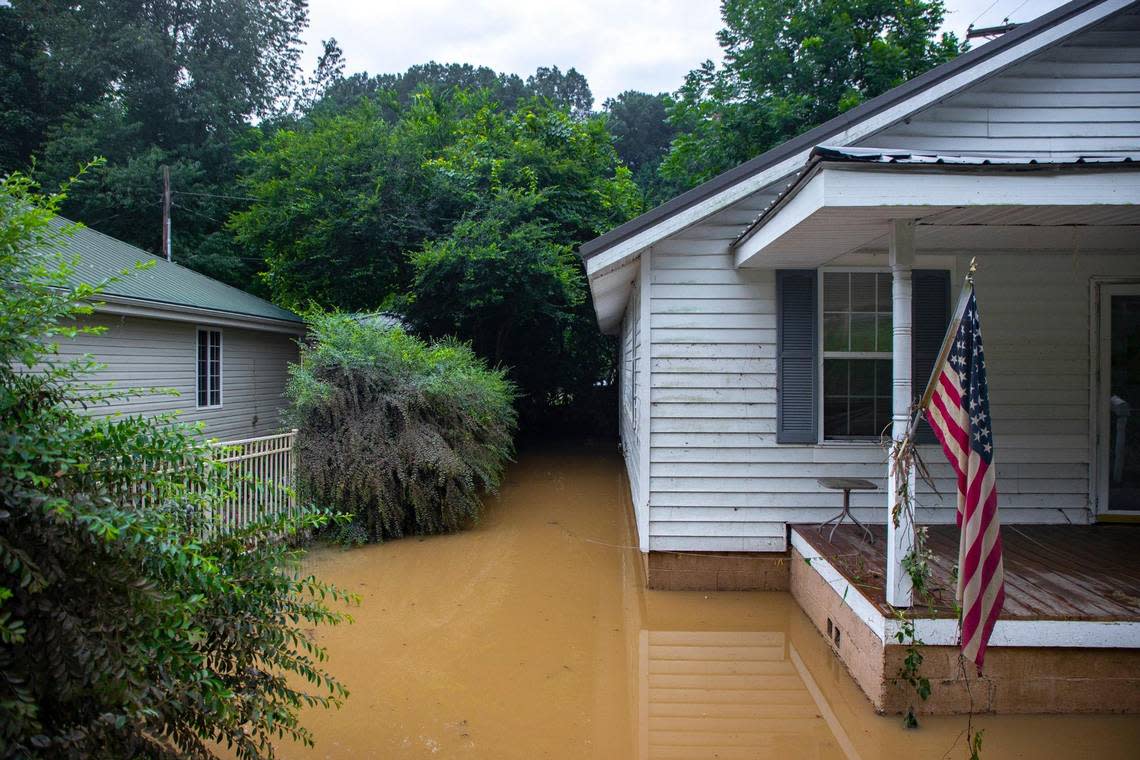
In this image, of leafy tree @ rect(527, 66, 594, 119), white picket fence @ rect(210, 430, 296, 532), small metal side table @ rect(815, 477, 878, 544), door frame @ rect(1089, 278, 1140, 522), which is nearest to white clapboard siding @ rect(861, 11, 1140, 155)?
door frame @ rect(1089, 278, 1140, 522)

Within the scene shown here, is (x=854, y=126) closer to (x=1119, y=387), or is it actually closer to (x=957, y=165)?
(x=957, y=165)

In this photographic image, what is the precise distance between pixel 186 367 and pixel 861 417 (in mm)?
10587

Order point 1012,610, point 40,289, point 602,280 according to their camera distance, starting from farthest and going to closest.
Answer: point 602,280 → point 1012,610 → point 40,289

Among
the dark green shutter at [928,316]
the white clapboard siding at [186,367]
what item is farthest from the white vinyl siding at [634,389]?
the white clapboard siding at [186,367]

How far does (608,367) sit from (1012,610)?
15.7 m

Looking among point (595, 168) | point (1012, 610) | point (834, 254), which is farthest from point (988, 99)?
point (595, 168)

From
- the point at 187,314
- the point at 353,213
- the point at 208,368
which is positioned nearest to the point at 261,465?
the point at 187,314

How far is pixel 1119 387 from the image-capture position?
596cm

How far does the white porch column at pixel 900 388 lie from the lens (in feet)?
13.0

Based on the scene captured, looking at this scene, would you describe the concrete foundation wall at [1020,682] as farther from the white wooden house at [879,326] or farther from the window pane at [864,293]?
the window pane at [864,293]

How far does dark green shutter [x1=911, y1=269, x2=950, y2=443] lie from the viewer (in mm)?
5930

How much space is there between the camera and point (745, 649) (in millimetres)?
5020

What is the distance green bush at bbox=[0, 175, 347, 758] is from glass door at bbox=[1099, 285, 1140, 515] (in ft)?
21.2

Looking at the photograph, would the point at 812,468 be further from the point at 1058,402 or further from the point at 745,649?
the point at 1058,402
